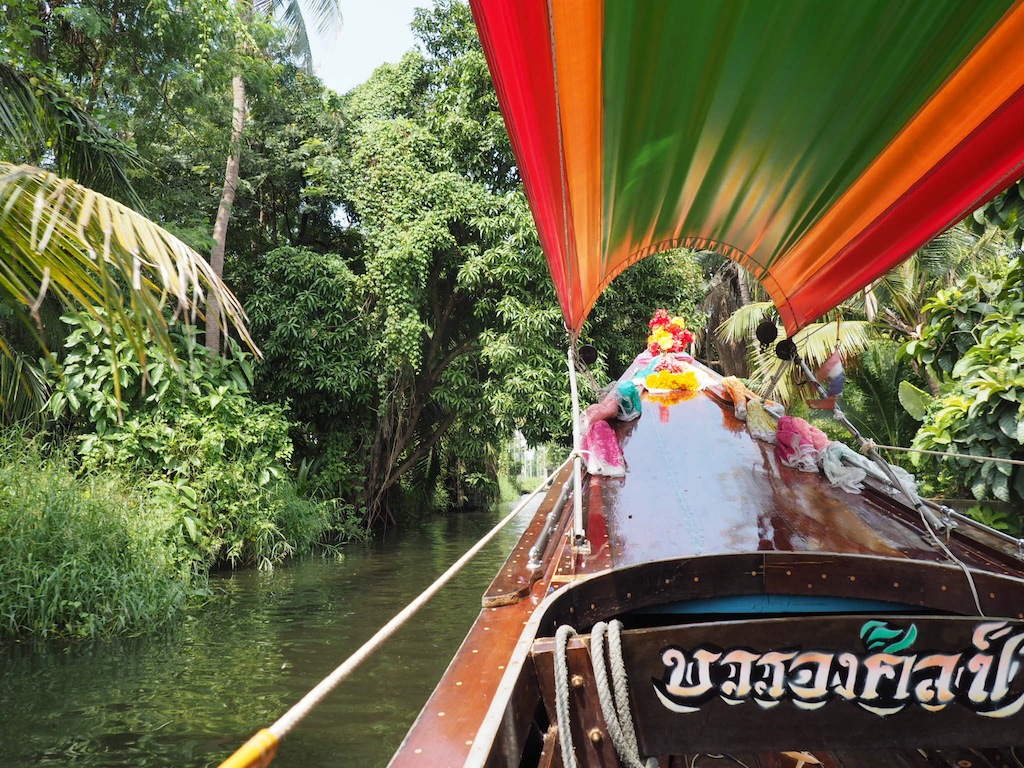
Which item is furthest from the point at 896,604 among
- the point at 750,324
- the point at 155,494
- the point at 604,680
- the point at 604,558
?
the point at 750,324

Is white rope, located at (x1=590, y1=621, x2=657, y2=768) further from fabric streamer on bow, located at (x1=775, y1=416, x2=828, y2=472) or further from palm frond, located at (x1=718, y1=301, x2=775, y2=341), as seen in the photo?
palm frond, located at (x1=718, y1=301, x2=775, y2=341)

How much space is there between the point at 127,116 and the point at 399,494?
323 inches

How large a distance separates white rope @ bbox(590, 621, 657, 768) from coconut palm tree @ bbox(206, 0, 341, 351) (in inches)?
299

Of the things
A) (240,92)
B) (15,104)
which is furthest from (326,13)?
(15,104)

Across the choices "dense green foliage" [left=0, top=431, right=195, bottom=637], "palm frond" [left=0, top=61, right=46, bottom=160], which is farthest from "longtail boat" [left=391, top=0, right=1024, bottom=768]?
"dense green foliage" [left=0, top=431, right=195, bottom=637]

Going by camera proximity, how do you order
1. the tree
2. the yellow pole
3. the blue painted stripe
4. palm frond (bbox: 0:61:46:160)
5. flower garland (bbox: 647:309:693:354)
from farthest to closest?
flower garland (bbox: 647:309:693:354)
palm frond (bbox: 0:61:46:160)
the blue painted stripe
the tree
the yellow pole

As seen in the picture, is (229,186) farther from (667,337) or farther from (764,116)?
(764,116)

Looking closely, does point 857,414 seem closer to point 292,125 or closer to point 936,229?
point 936,229

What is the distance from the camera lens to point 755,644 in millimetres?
1616

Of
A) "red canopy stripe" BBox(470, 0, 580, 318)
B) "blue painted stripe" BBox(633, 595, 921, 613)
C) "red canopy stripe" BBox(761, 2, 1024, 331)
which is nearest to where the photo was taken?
"red canopy stripe" BBox(470, 0, 580, 318)

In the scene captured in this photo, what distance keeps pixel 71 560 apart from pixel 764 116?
218 inches

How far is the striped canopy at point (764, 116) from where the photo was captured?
6.34 feet

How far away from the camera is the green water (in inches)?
139

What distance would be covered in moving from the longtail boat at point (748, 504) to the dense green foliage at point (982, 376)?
3.54 feet
